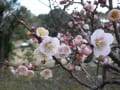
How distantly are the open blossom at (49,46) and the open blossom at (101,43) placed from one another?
15 cm

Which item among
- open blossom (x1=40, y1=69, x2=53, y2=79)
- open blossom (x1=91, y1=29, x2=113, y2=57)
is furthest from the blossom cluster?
open blossom (x1=40, y1=69, x2=53, y2=79)

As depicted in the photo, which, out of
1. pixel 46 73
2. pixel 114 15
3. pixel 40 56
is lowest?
pixel 46 73

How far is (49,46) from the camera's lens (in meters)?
1.35

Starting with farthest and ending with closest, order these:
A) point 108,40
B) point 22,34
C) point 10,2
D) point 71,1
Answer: point 22,34 → point 10,2 → point 71,1 → point 108,40

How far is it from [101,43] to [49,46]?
0.59 ft

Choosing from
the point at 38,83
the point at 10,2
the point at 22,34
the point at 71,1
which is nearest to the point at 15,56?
the point at 22,34

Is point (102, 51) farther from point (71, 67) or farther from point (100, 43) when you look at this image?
point (71, 67)

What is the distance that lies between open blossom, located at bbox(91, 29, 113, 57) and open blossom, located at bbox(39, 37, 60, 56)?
5.9 inches

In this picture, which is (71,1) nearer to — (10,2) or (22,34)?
(10,2)

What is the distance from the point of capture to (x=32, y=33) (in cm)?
141

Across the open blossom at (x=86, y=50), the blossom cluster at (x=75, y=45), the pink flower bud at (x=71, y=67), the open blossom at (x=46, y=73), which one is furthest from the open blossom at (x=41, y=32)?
the open blossom at (x=46, y=73)

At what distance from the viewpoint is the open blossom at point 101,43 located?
129 cm

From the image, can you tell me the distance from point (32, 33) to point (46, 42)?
0.07m

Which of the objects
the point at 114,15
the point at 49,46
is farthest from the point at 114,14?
the point at 49,46
